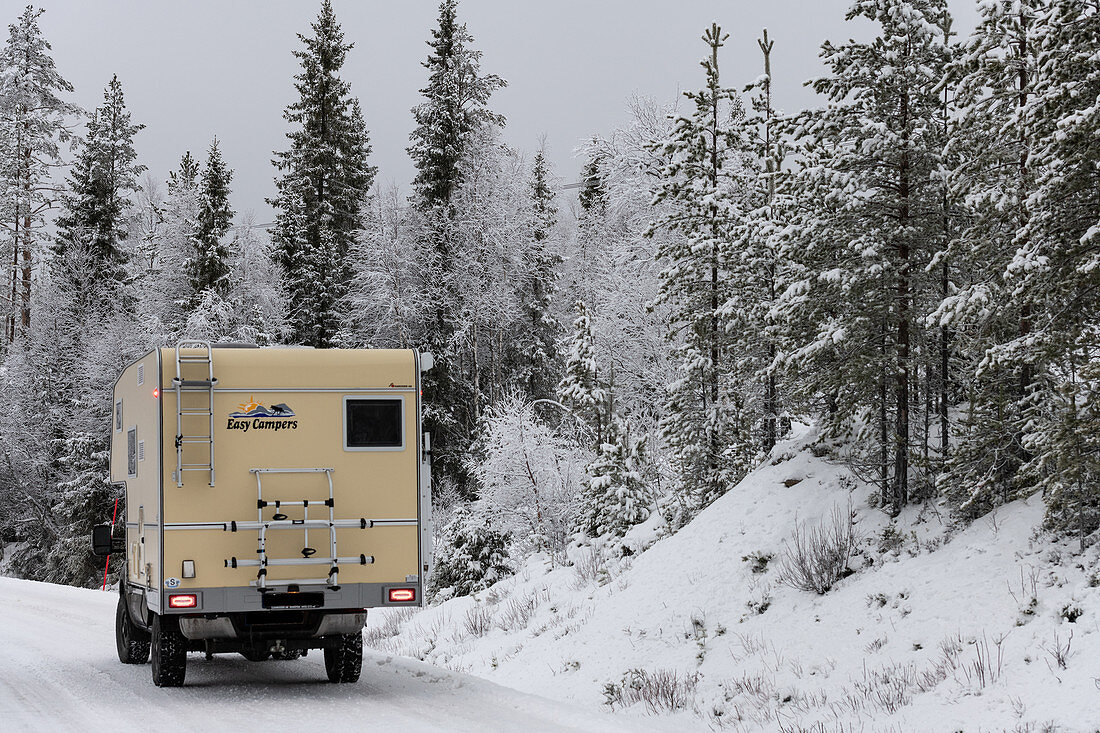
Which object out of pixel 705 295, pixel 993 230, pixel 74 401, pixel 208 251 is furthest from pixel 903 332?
pixel 74 401

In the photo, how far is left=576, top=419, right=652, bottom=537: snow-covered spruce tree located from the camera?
784 inches

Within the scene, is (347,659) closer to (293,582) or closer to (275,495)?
(293,582)

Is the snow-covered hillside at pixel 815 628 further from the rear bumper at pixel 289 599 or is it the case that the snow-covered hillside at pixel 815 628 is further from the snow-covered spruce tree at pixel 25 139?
the snow-covered spruce tree at pixel 25 139

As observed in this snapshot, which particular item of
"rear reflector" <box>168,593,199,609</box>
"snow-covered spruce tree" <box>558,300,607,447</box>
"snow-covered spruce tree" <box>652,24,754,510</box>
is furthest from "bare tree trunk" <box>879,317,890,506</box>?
"snow-covered spruce tree" <box>558,300,607,447</box>

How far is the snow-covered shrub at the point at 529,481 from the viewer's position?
83.5 feet

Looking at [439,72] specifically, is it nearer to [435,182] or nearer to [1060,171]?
[435,182]

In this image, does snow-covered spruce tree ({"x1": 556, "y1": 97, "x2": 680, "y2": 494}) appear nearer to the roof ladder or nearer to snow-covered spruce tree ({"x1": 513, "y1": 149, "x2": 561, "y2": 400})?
snow-covered spruce tree ({"x1": 513, "y1": 149, "x2": 561, "y2": 400})

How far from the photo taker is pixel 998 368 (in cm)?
1102

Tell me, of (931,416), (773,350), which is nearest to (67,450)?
(773,350)

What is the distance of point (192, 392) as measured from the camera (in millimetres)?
9586

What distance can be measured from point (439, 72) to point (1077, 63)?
32617 mm

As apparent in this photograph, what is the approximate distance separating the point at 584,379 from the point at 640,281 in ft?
10.1

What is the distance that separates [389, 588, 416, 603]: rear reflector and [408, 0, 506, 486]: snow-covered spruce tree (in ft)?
92.5

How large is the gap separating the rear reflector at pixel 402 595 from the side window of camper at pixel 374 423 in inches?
53.1
